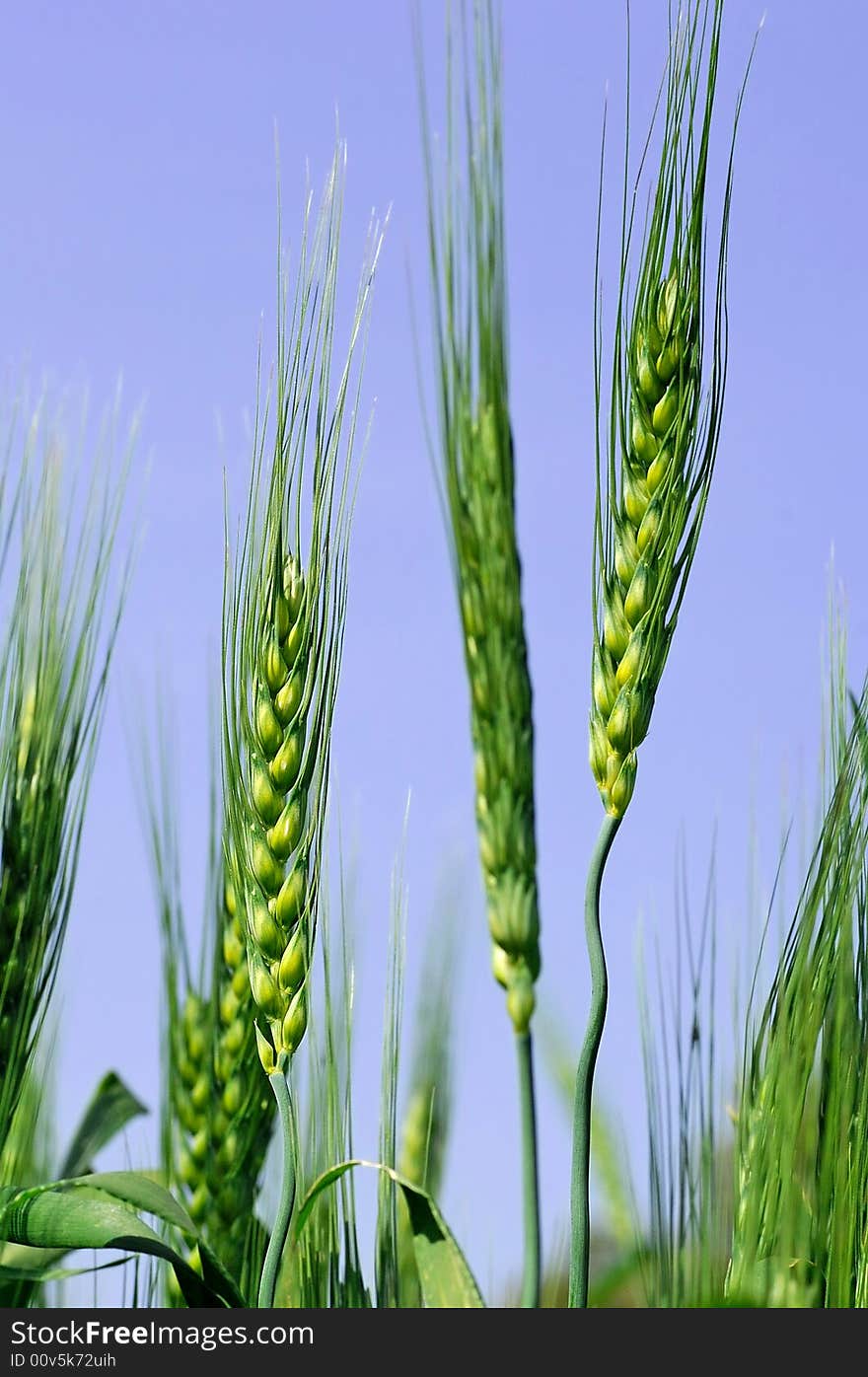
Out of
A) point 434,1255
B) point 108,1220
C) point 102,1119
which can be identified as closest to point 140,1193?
point 108,1220

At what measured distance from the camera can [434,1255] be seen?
650 mm

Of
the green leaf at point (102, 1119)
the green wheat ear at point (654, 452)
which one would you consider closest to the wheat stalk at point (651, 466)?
the green wheat ear at point (654, 452)

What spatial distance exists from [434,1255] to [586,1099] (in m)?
0.16

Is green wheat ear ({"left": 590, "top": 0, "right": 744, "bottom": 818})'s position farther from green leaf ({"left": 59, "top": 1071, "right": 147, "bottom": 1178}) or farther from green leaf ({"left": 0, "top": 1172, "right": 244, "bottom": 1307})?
green leaf ({"left": 59, "top": 1071, "right": 147, "bottom": 1178})

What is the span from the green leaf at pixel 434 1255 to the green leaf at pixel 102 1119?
0.45 meters

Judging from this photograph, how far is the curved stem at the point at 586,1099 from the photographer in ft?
1.74

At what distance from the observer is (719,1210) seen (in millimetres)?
692

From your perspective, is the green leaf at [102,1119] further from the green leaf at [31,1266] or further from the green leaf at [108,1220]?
the green leaf at [108,1220]

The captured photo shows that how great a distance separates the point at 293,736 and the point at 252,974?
97 millimetres

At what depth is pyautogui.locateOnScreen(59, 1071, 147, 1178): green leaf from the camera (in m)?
1.07

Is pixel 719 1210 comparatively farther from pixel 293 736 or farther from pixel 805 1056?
pixel 293 736

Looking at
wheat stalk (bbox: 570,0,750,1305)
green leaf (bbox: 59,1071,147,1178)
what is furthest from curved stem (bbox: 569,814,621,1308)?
green leaf (bbox: 59,1071,147,1178)
